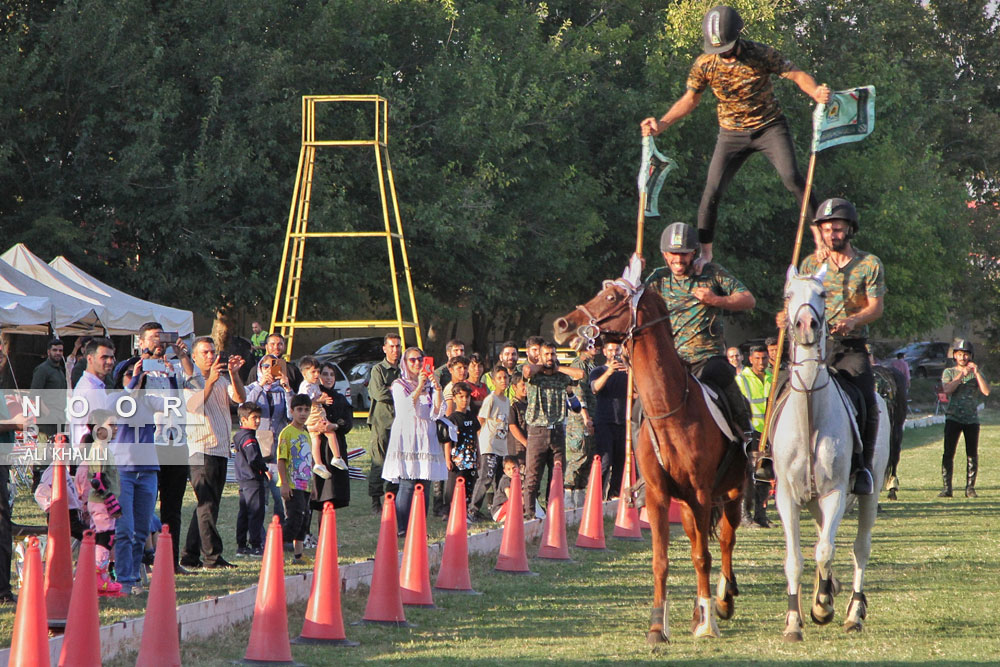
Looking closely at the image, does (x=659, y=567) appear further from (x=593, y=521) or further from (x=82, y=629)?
(x=593, y=521)

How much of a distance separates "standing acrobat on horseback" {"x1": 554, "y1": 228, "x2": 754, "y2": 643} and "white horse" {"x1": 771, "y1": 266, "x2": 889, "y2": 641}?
45 cm

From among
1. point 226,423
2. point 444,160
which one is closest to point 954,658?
point 226,423

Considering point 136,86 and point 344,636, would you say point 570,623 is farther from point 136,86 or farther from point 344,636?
point 136,86

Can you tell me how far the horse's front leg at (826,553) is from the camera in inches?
356

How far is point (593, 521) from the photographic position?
14.1m

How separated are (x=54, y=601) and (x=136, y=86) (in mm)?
21778

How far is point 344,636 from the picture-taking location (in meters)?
8.79

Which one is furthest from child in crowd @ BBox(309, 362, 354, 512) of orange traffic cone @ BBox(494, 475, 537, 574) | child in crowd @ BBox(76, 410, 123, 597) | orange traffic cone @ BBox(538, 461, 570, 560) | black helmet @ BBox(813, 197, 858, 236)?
black helmet @ BBox(813, 197, 858, 236)

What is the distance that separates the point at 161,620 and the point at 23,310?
1313 centimetres

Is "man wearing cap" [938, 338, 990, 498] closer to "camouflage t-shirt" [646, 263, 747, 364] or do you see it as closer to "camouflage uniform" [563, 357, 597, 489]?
"camouflage uniform" [563, 357, 597, 489]

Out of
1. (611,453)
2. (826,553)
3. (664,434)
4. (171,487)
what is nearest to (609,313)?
(664,434)

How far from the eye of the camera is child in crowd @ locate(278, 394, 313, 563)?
1212cm

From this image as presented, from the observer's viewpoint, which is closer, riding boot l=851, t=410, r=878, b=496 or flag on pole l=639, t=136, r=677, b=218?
riding boot l=851, t=410, r=878, b=496

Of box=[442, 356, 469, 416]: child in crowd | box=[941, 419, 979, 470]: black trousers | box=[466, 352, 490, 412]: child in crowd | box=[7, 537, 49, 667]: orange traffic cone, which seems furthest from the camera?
box=[941, 419, 979, 470]: black trousers
